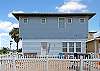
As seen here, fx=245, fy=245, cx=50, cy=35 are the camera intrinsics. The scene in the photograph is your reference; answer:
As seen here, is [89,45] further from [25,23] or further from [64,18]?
[25,23]

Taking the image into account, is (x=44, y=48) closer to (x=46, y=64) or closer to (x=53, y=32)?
(x=53, y=32)

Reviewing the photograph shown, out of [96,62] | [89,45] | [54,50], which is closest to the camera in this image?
[96,62]

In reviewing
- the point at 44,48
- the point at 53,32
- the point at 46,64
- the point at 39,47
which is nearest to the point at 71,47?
the point at 53,32

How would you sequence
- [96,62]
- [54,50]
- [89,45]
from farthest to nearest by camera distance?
[89,45], [54,50], [96,62]

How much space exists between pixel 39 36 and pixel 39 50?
5.59ft

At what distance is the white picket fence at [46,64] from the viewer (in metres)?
11.5

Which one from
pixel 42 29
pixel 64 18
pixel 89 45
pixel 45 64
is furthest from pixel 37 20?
pixel 45 64

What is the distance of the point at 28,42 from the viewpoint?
29.6 meters

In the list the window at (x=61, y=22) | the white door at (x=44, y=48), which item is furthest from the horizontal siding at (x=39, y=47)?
the window at (x=61, y=22)

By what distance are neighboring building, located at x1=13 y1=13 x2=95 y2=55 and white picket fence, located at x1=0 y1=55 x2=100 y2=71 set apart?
16531mm

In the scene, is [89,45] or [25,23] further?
[89,45]

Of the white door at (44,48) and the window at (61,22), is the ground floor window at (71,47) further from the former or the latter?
the window at (61,22)

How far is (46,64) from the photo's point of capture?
1220 cm

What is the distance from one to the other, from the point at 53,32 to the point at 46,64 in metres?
17.7
